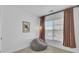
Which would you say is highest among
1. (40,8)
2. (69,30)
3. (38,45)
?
(40,8)

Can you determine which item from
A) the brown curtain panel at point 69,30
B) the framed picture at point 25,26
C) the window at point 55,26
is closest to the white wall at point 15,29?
the framed picture at point 25,26

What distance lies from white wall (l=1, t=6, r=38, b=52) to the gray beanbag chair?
74 mm

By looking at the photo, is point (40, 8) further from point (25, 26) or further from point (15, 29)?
point (15, 29)

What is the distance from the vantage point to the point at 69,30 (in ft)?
4.47

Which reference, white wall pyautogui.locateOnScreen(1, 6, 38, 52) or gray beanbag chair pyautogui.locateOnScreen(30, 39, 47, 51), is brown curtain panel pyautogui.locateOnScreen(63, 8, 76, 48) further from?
white wall pyautogui.locateOnScreen(1, 6, 38, 52)

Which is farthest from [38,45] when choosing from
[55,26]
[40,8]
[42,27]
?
[40,8]

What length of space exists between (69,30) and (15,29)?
1002 mm

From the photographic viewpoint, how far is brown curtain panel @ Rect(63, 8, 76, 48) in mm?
1286

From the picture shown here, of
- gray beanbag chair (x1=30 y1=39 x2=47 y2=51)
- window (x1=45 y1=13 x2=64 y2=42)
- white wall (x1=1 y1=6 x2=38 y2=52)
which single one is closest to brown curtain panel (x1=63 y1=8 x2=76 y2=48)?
window (x1=45 y1=13 x2=64 y2=42)

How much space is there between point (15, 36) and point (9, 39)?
0.10 m

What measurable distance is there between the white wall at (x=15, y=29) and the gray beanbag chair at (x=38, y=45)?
0.24 feet

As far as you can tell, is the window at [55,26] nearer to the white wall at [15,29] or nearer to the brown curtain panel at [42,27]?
the brown curtain panel at [42,27]

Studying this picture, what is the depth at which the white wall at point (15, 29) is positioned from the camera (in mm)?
1035

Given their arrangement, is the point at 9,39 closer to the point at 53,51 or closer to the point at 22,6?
the point at 22,6
